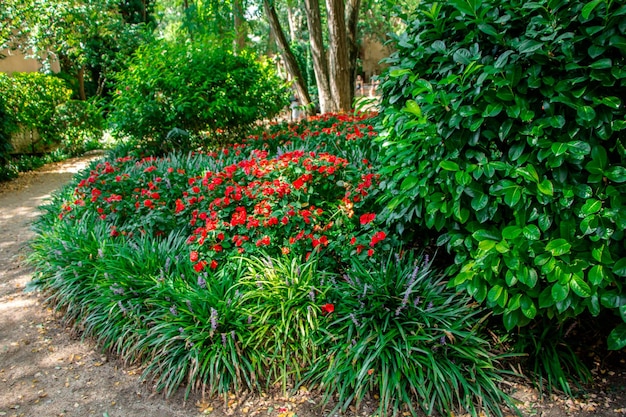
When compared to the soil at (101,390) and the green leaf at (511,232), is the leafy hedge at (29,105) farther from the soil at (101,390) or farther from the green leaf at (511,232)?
the green leaf at (511,232)

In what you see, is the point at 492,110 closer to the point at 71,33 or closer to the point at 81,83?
the point at 71,33

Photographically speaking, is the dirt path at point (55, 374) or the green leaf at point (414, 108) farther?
the dirt path at point (55, 374)

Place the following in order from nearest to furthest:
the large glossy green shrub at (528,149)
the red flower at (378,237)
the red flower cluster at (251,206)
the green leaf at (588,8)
A: the green leaf at (588,8) → the large glossy green shrub at (528,149) → the red flower at (378,237) → the red flower cluster at (251,206)

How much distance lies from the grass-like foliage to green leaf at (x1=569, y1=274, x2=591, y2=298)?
691 millimetres

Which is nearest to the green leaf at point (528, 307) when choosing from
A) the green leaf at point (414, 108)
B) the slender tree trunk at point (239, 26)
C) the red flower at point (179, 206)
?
the green leaf at point (414, 108)

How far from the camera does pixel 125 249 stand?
3.51 m

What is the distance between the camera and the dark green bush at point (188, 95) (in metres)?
5.97

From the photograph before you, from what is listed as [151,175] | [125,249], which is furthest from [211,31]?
[125,249]

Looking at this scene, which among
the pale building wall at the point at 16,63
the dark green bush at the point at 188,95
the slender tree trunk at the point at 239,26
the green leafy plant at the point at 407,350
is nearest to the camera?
the green leafy plant at the point at 407,350

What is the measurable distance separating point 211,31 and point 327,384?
6536mm

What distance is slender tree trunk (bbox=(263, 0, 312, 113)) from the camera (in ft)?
27.1

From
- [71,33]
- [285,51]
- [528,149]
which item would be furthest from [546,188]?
[71,33]

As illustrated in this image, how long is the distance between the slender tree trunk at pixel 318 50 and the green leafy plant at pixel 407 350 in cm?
584

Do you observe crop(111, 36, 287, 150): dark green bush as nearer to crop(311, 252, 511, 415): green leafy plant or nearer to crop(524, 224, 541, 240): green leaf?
crop(311, 252, 511, 415): green leafy plant
